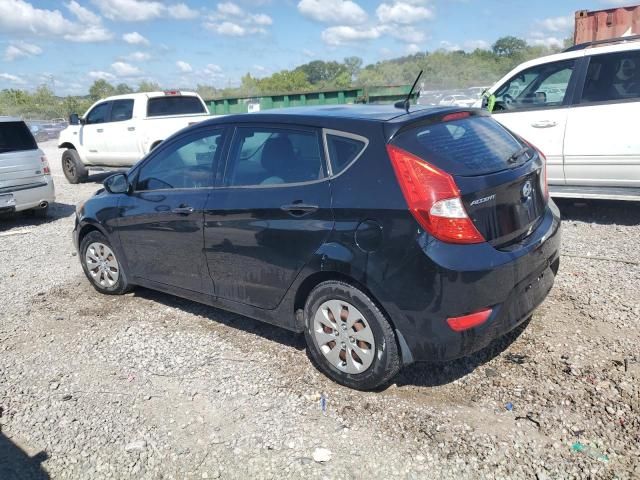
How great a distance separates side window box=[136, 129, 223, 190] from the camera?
4.00 meters

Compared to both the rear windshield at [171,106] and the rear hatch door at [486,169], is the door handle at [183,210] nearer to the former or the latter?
the rear hatch door at [486,169]

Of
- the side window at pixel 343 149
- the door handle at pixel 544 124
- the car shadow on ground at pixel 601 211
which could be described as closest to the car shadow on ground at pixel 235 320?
the side window at pixel 343 149

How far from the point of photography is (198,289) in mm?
4180

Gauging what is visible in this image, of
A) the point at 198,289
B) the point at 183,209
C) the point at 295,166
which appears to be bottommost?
the point at 198,289

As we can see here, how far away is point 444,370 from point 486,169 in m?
1.34

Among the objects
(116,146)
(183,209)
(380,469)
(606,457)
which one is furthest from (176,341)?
(116,146)

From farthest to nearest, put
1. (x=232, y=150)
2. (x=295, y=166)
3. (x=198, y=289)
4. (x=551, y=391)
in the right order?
(x=198, y=289), (x=232, y=150), (x=295, y=166), (x=551, y=391)

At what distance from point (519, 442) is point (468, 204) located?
4.20 ft

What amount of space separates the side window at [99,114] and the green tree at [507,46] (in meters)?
34.3

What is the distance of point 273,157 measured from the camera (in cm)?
361

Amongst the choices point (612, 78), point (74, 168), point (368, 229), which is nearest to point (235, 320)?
point (368, 229)

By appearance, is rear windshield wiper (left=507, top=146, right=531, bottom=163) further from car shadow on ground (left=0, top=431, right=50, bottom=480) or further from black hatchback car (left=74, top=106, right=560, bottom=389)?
car shadow on ground (left=0, top=431, right=50, bottom=480)

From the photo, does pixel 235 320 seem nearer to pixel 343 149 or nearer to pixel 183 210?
pixel 183 210

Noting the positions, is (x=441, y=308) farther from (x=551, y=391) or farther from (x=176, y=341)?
(x=176, y=341)
